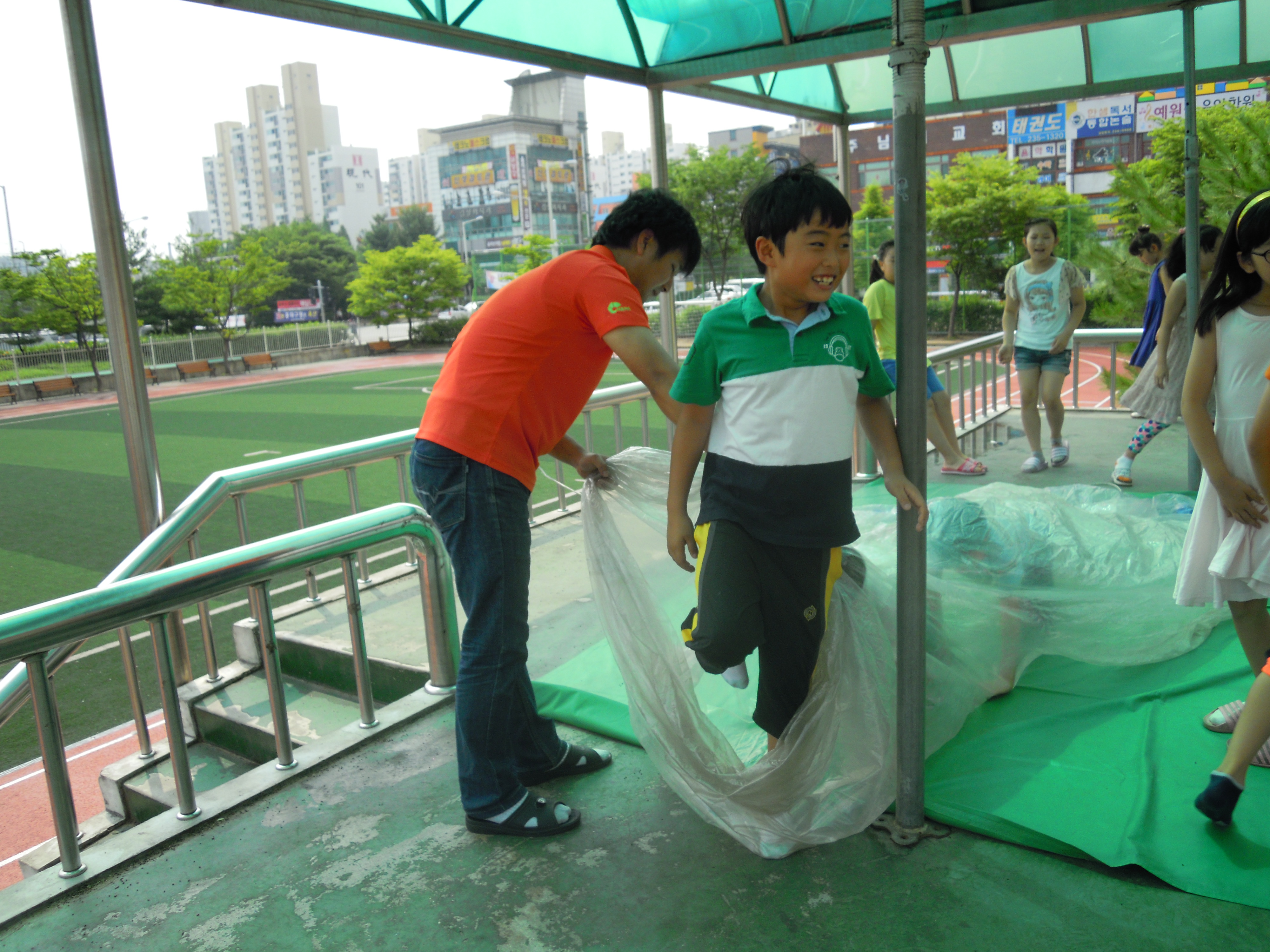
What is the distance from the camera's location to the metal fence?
16062 millimetres

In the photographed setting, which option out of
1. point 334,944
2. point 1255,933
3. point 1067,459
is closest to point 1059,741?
point 1255,933

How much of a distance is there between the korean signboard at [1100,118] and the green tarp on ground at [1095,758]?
30523 millimetres

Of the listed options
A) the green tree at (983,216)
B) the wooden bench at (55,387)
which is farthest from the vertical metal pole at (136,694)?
the green tree at (983,216)

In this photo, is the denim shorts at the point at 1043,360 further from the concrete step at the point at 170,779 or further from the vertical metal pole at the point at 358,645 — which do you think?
the concrete step at the point at 170,779

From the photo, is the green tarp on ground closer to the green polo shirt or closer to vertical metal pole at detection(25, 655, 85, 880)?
the green polo shirt

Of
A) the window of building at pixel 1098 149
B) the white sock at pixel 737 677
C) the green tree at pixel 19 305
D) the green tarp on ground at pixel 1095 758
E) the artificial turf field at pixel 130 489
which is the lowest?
the artificial turf field at pixel 130 489

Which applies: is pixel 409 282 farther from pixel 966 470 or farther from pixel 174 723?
pixel 174 723

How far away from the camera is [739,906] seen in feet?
5.76

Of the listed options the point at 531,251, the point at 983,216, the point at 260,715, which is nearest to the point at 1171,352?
the point at 260,715

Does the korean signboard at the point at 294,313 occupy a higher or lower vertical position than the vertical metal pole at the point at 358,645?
higher

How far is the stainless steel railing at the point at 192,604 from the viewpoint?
1.81 m

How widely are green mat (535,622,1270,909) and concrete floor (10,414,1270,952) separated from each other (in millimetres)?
62

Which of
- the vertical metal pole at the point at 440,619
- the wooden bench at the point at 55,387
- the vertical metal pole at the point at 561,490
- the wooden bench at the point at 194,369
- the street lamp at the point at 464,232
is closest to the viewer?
the vertical metal pole at the point at 440,619

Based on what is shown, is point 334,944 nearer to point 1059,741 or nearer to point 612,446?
point 1059,741
